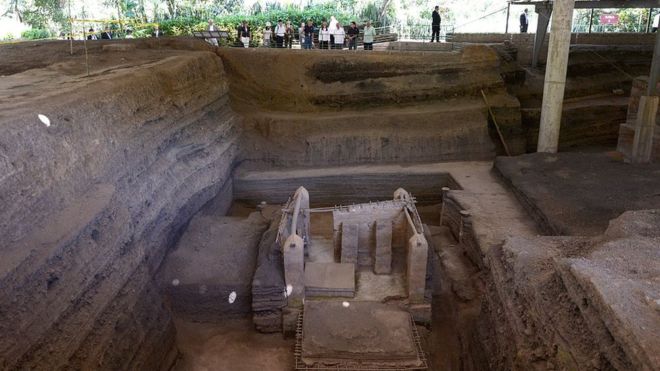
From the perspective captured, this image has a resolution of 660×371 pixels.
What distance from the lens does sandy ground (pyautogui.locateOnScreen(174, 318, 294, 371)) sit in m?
5.82

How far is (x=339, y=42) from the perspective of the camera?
567 inches

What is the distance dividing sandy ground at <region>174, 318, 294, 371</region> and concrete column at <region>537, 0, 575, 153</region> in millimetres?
6759

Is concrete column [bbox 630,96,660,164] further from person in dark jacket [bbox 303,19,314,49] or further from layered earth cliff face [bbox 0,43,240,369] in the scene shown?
person in dark jacket [bbox 303,19,314,49]

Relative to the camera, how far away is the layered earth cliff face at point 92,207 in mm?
3812

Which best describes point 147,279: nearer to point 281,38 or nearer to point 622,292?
point 622,292

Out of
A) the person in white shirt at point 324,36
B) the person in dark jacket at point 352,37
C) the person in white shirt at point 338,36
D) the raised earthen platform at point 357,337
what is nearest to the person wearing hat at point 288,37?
the person in white shirt at point 324,36

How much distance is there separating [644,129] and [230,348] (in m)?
7.94

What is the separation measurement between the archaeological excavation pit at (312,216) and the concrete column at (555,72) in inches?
30.4

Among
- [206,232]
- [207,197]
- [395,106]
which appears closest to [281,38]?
[395,106]

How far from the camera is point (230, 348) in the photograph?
239 inches

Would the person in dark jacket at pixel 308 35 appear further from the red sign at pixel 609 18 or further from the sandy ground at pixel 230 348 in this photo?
the red sign at pixel 609 18

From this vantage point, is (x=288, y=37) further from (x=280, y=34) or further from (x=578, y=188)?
(x=578, y=188)

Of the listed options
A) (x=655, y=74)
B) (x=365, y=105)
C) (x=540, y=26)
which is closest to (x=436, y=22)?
(x=540, y=26)

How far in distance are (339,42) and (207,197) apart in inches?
293
